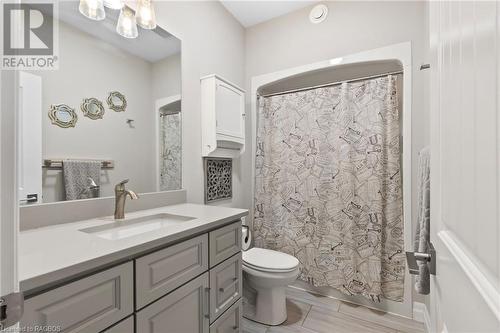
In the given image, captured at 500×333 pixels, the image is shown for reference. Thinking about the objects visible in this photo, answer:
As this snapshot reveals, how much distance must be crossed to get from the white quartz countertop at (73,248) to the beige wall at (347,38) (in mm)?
1624

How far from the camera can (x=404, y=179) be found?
1841mm

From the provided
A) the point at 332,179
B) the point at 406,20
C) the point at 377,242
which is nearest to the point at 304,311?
the point at 377,242

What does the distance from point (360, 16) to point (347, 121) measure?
2.98ft

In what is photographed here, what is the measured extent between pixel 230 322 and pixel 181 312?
0.46 meters

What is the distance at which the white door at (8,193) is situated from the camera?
344 mm

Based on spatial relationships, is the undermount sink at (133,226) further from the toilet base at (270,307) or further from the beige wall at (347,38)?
the beige wall at (347,38)

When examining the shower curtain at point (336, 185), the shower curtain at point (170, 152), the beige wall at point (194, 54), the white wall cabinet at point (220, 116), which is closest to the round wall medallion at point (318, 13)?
the shower curtain at point (336, 185)

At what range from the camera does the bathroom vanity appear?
0.64 m

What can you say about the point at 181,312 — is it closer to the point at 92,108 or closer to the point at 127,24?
the point at 92,108

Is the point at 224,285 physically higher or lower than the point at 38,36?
lower

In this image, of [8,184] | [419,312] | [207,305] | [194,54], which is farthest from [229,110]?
[419,312]

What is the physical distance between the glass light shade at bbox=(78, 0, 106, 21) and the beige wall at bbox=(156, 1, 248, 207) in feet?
1.26

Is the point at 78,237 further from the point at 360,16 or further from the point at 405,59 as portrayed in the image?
the point at 360,16

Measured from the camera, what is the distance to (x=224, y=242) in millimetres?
1243
